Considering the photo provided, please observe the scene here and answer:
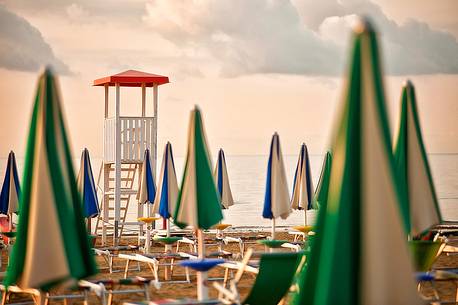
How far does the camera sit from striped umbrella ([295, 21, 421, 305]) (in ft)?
12.8

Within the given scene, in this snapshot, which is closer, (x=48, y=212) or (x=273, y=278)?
(x=48, y=212)

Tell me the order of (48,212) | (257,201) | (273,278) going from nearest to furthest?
1. (48,212)
2. (273,278)
3. (257,201)

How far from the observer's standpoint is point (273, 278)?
7035mm

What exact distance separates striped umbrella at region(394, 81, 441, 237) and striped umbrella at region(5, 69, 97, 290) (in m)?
2.54

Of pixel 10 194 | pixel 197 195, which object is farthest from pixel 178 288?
pixel 10 194

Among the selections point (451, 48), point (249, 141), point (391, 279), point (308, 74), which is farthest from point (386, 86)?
point (249, 141)

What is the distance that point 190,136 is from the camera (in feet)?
28.6

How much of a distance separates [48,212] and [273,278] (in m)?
2.52

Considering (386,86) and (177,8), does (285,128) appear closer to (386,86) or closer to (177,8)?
(177,8)

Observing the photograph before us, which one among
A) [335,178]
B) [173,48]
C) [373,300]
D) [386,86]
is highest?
[173,48]

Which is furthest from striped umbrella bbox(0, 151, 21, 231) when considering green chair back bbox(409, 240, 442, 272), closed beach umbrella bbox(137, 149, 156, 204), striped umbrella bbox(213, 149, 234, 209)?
green chair back bbox(409, 240, 442, 272)

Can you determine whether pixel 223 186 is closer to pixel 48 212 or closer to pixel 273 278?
pixel 273 278

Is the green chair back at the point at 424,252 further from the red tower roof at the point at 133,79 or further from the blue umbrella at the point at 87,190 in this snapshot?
the red tower roof at the point at 133,79

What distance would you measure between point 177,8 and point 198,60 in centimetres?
300
